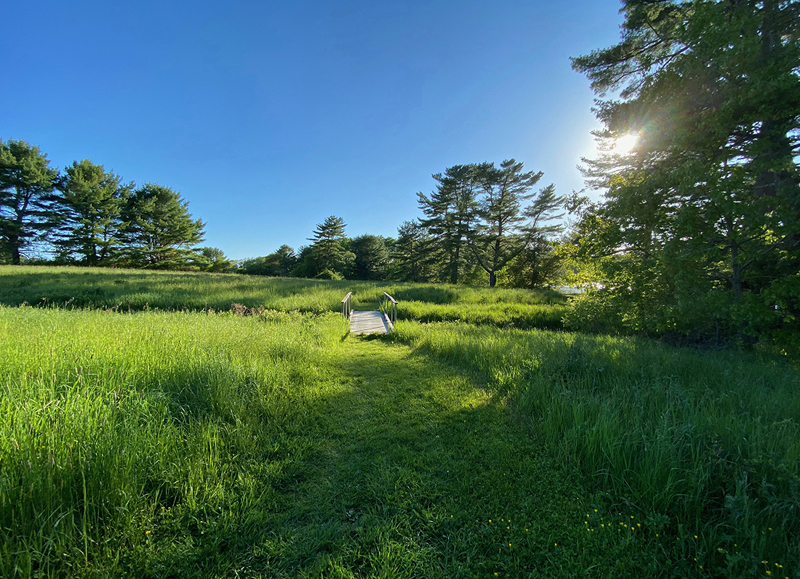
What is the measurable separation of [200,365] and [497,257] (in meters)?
29.0

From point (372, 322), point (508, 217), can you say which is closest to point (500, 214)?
point (508, 217)

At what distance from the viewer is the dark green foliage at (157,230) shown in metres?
34.9

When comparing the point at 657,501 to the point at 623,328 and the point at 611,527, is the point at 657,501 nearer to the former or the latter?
the point at 611,527

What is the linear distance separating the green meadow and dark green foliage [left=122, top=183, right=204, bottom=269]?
42.2m

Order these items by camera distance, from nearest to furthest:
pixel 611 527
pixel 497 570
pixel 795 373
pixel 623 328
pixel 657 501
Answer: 1. pixel 497 570
2. pixel 611 527
3. pixel 657 501
4. pixel 795 373
5. pixel 623 328

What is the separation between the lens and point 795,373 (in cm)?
456

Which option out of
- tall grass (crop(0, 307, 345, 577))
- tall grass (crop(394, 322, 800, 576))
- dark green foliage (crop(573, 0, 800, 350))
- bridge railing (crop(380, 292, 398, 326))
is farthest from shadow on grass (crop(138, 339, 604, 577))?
dark green foliage (crop(573, 0, 800, 350))

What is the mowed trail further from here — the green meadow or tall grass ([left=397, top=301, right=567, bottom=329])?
tall grass ([left=397, top=301, right=567, bottom=329])

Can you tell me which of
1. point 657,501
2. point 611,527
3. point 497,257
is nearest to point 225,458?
point 611,527

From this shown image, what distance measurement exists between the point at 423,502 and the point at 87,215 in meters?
49.3

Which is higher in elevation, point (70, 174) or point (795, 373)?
point (70, 174)

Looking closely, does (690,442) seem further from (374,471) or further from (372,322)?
(372,322)

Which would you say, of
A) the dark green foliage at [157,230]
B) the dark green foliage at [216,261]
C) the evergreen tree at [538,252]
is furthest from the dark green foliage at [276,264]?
the evergreen tree at [538,252]

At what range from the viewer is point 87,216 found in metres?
31.7
